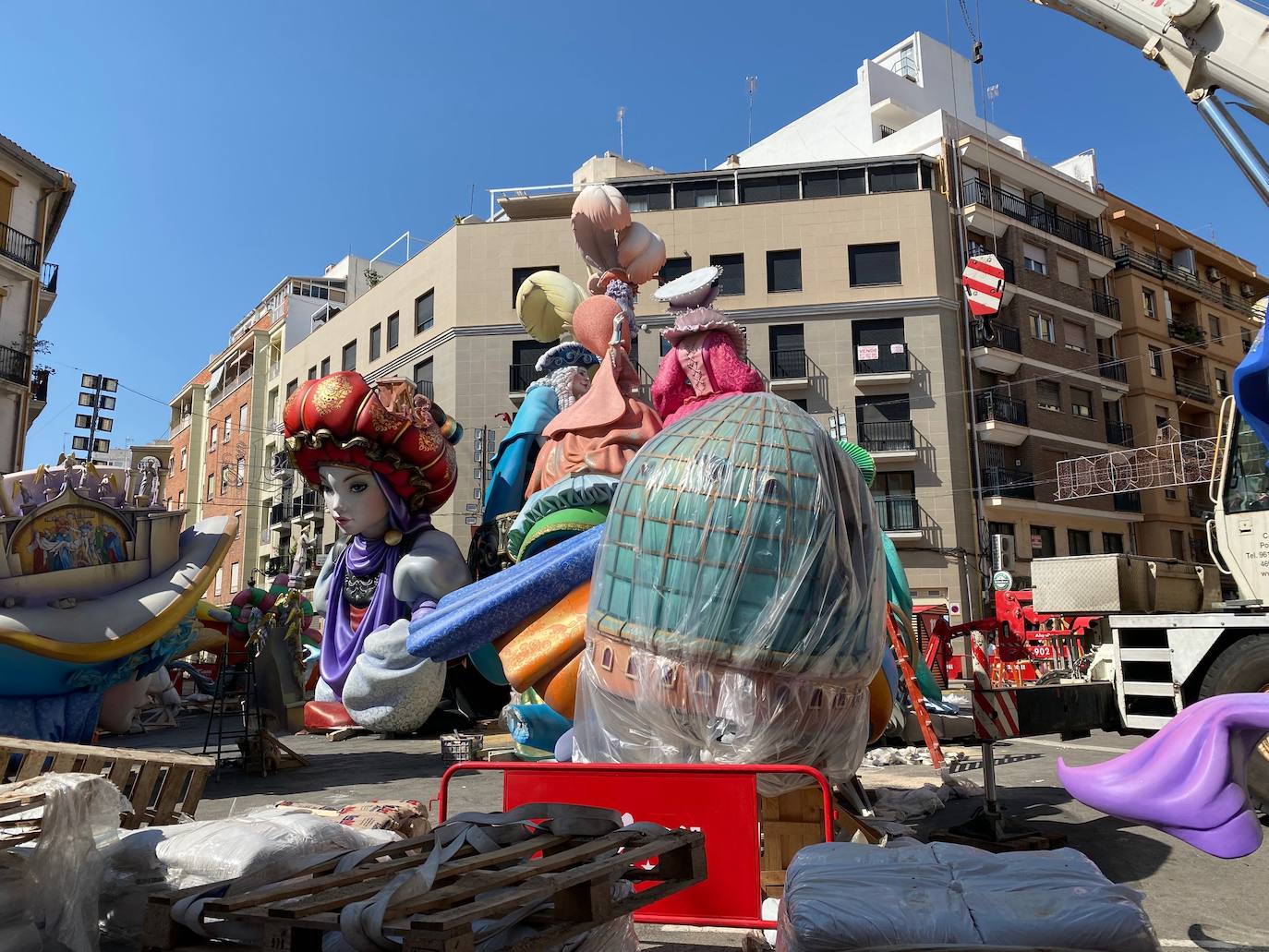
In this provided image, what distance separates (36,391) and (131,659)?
70.8 ft

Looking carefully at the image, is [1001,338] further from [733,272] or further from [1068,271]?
[733,272]

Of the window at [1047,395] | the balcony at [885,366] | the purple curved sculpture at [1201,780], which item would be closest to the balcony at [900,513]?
the balcony at [885,366]

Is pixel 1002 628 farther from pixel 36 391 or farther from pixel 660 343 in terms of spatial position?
pixel 36 391

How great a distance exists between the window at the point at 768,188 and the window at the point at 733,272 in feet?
7.39

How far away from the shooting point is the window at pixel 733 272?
89.9ft

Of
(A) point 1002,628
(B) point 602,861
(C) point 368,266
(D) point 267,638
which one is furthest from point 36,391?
(B) point 602,861

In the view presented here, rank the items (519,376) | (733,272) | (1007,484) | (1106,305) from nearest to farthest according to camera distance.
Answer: (1007,484) → (733,272) → (519,376) → (1106,305)

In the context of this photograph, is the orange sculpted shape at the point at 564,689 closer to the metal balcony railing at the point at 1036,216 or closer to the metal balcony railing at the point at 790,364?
the metal balcony railing at the point at 790,364

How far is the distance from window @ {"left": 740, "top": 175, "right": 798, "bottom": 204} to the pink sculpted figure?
73.5 ft

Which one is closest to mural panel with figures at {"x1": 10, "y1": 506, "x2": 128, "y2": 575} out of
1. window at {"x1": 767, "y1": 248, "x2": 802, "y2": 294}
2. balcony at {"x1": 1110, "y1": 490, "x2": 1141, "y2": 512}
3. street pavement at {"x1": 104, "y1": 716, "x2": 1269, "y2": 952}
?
street pavement at {"x1": 104, "y1": 716, "x2": 1269, "y2": 952}

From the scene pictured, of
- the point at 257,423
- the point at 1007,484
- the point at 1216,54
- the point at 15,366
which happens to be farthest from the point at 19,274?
the point at 1007,484

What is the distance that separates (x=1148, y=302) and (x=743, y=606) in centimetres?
3359

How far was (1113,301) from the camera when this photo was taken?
31359 mm

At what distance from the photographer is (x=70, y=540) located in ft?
22.9
